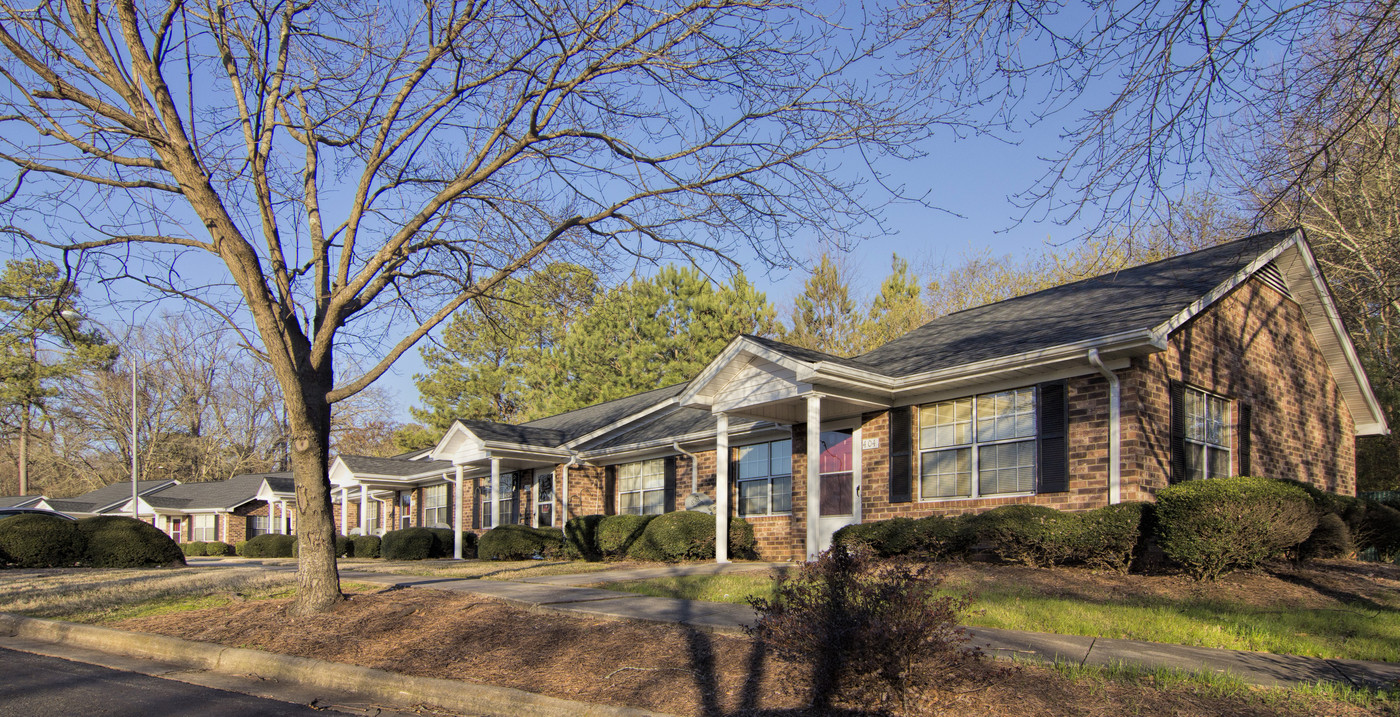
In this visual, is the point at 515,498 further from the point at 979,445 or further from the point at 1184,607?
the point at 1184,607

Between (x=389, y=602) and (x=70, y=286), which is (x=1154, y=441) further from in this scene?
(x=70, y=286)

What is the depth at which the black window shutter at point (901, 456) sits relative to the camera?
14.2 meters

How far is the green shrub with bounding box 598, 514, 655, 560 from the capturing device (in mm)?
18875

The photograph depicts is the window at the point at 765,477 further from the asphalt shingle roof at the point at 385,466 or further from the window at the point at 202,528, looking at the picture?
the window at the point at 202,528

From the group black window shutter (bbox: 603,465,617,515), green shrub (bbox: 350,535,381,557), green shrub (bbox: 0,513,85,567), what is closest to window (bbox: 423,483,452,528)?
green shrub (bbox: 350,535,381,557)

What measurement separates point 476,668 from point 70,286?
660 cm

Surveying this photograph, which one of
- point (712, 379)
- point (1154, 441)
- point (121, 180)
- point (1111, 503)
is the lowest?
point (1111, 503)

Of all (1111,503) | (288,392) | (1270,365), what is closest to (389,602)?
(288,392)

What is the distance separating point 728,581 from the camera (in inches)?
463

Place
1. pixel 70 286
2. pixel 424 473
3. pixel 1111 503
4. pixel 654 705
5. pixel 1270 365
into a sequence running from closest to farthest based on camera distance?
pixel 654 705 → pixel 70 286 → pixel 1111 503 → pixel 1270 365 → pixel 424 473

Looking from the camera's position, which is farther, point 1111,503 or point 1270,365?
point 1270,365

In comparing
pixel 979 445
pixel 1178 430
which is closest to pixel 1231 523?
pixel 1178 430

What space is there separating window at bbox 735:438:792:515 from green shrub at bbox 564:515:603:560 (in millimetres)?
3551

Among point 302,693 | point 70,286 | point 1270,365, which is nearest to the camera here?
point 302,693
